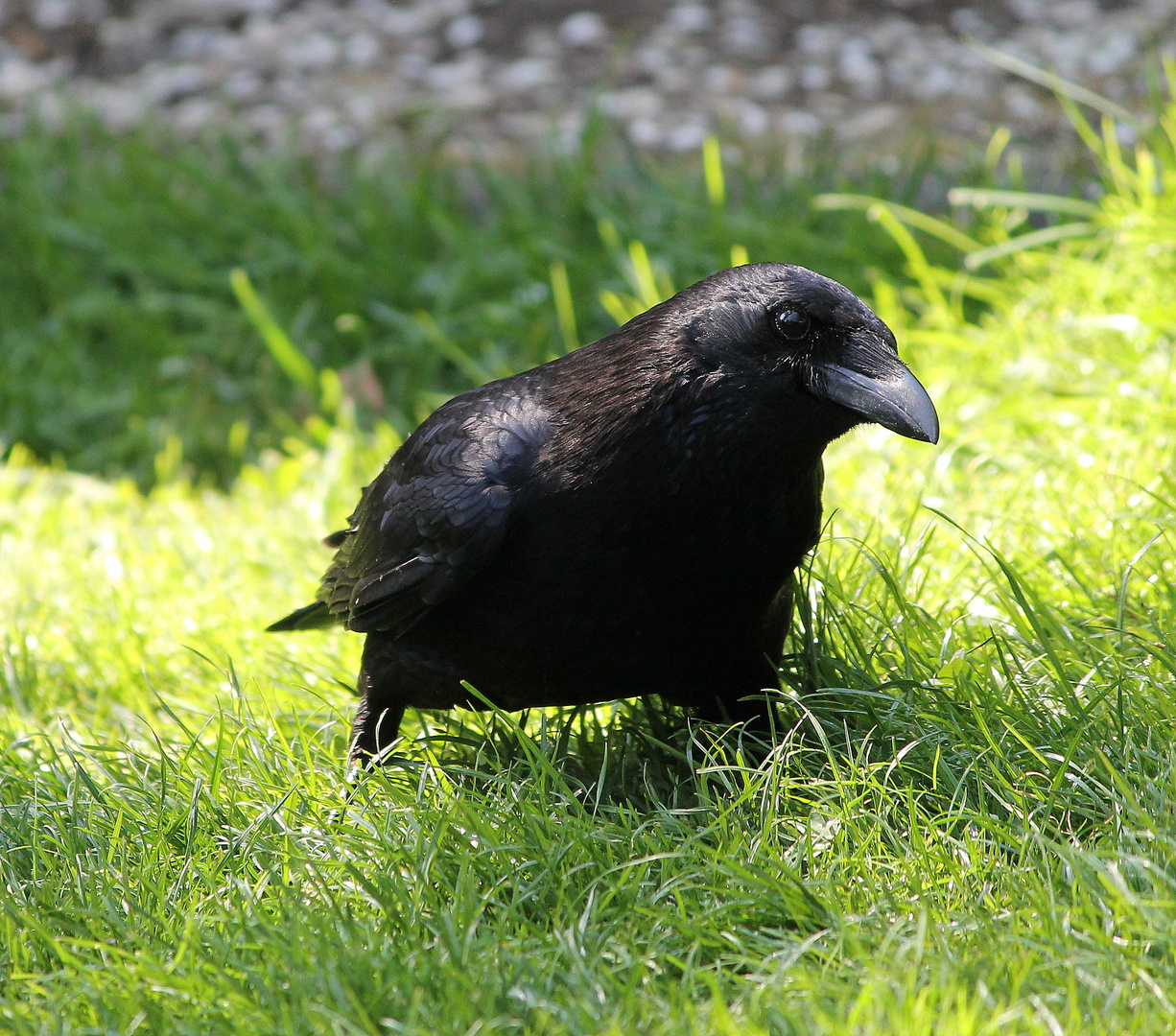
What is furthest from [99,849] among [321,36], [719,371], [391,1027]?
[321,36]

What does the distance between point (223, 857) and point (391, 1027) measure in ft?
2.21

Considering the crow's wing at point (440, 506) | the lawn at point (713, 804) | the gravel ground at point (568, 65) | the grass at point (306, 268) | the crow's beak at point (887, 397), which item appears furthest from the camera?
the gravel ground at point (568, 65)

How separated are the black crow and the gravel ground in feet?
13.8

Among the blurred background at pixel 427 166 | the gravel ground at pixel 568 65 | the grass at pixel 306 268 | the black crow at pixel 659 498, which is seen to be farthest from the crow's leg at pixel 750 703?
the gravel ground at pixel 568 65

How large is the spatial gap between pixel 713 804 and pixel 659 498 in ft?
2.04

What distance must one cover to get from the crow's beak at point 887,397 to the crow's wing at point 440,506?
63cm

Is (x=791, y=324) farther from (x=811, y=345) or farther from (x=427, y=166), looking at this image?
(x=427, y=166)

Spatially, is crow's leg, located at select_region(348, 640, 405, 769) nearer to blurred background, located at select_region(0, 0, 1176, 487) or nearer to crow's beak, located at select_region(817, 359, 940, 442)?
crow's beak, located at select_region(817, 359, 940, 442)

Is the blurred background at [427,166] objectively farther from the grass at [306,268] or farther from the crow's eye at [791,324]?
the crow's eye at [791,324]

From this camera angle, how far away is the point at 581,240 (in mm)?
6141

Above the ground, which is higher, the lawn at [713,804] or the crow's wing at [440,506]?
the crow's wing at [440,506]

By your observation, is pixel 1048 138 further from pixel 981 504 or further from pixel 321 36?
pixel 321 36

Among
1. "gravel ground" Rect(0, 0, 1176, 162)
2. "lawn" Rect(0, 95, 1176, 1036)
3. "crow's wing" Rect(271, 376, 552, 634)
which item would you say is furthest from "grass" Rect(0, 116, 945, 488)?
"crow's wing" Rect(271, 376, 552, 634)

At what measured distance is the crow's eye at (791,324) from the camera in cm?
262
